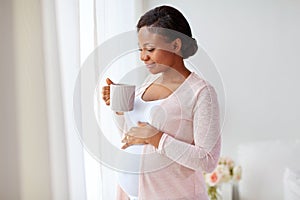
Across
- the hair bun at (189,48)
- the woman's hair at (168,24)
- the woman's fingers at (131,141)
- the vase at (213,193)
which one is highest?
the woman's hair at (168,24)

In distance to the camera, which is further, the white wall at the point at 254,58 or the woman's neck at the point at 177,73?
the white wall at the point at 254,58

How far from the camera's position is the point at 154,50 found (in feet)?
3.03

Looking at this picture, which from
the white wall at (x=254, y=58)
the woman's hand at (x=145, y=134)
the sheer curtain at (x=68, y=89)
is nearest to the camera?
the woman's hand at (x=145, y=134)

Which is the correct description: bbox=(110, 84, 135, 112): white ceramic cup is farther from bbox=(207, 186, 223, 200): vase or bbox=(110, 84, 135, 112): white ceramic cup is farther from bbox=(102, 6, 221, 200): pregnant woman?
bbox=(207, 186, 223, 200): vase

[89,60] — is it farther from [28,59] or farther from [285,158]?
[285,158]

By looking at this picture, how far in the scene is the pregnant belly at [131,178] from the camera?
0.96m

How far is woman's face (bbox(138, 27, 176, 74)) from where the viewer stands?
0.92 metres

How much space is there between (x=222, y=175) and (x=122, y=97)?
104cm

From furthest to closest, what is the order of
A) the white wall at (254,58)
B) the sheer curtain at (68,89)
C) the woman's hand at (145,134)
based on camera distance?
1. the white wall at (254,58)
2. the sheer curtain at (68,89)
3. the woman's hand at (145,134)

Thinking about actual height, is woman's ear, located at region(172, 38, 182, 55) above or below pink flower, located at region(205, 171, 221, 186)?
above

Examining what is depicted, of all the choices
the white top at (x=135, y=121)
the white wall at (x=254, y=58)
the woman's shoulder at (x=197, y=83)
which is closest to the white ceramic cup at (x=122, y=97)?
the white top at (x=135, y=121)

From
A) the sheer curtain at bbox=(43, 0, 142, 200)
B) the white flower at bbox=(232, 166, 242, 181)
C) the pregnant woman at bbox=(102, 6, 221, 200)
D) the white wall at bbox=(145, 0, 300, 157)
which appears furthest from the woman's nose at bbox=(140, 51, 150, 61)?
Result: the white flower at bbox=(232, 166, 242, 181)

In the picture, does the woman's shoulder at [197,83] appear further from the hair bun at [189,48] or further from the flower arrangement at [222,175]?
the flower arrangement at [222,175]

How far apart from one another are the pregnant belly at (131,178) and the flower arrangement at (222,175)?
924 millimetres
